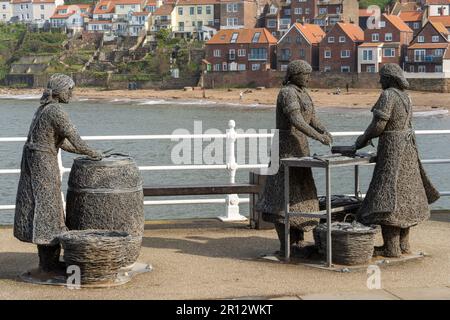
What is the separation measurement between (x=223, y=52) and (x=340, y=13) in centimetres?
1447

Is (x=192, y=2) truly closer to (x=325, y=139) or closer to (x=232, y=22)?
(x=232, y=22)

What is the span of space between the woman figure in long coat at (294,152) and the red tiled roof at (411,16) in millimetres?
94251

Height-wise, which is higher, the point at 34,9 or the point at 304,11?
the point at 34,9

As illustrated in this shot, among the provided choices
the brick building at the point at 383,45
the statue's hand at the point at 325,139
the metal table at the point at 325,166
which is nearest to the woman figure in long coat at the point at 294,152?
the statue's hand at the point at 325,139

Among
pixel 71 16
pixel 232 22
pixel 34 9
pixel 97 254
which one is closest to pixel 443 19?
pixel 232 22

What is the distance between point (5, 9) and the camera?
16762 cm

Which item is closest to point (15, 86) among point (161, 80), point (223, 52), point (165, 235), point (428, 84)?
point (161, 80)

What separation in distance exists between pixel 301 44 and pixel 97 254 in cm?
8910

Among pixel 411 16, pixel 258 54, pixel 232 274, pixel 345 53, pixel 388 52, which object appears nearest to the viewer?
pixel 232 274

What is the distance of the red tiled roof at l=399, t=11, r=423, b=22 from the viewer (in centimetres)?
9994

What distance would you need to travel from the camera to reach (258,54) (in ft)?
329

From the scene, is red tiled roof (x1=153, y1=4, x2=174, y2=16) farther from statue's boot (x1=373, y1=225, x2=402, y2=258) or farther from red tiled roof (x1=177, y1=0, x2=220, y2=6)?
statue's boot (x1=373, y1=225, x2=402, y2=258)

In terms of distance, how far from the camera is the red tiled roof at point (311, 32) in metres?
95.0

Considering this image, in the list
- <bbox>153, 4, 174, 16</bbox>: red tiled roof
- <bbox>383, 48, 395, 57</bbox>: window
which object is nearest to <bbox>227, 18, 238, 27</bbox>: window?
<bbox>153, 4, 174, 16</bbox>: red tiled roof
